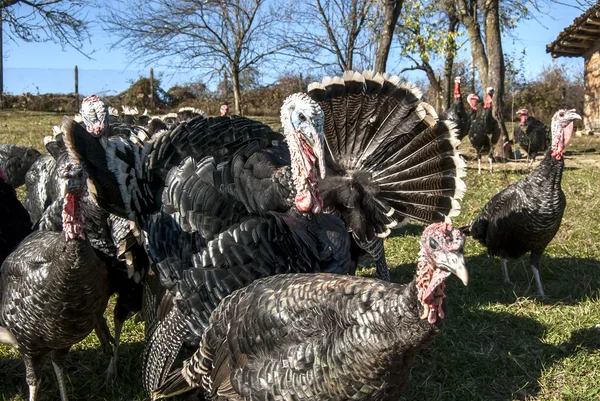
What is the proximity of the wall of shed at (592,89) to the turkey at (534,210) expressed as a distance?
42.7ft

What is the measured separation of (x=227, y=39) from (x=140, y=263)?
1330 cm

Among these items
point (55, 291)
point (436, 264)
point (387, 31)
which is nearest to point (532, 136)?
point (387, 31)

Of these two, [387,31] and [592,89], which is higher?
[387,31]

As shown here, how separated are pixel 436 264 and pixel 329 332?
0.52 metres

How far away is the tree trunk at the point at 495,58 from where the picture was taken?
10.9 meters

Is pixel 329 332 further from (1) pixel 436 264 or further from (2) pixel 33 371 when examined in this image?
(2) pixel 33 371

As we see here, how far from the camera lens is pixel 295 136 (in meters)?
3.44

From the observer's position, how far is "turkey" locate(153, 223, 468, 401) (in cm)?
200

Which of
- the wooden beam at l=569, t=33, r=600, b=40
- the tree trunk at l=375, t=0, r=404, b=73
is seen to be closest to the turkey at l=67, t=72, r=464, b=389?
the tree trunk at l=375, t=0, r=404, b=73

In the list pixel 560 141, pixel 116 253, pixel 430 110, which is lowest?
pixel 116 253

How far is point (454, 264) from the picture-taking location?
1922 mm

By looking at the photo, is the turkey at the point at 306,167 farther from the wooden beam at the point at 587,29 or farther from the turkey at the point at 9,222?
the wooden beam at the point at 587,29

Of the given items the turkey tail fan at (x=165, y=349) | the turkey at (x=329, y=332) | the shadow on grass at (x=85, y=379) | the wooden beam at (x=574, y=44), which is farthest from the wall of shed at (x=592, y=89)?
the turkey at (x=329, y=332)

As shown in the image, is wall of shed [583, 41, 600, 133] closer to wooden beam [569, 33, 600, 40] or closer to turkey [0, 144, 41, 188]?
wooden beam [569, 33, 600, 40]
